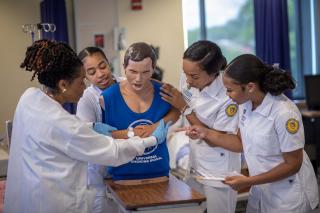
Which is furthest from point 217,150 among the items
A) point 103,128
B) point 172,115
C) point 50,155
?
point 50,155

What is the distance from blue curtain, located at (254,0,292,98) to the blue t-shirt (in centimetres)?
393

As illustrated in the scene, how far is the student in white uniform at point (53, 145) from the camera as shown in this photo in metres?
1.79

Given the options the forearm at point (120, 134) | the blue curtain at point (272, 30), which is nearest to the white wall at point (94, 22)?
the blue curtain at point (272, 30)

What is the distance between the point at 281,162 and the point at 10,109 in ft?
13.3

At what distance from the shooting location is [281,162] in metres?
1.97

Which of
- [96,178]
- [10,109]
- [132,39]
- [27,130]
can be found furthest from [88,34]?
[27,130]

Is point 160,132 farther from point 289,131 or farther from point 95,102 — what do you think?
point 289,131

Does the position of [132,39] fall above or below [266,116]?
above

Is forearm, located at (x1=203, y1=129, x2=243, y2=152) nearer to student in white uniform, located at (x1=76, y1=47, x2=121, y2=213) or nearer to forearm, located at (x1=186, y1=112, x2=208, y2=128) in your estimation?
forearm, located at (x1=186, y1=112, x2=208, y2=128)

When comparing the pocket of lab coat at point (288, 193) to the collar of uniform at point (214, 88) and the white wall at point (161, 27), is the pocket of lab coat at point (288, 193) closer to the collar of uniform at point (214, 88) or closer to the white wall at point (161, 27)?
the collar of uniform at point (214, 88)

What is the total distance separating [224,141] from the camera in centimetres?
221

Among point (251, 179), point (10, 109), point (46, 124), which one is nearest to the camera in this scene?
point (46, 124)

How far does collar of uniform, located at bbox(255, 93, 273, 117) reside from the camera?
196 centimetres

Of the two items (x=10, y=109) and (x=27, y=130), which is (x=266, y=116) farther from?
(x=10, y=109)
